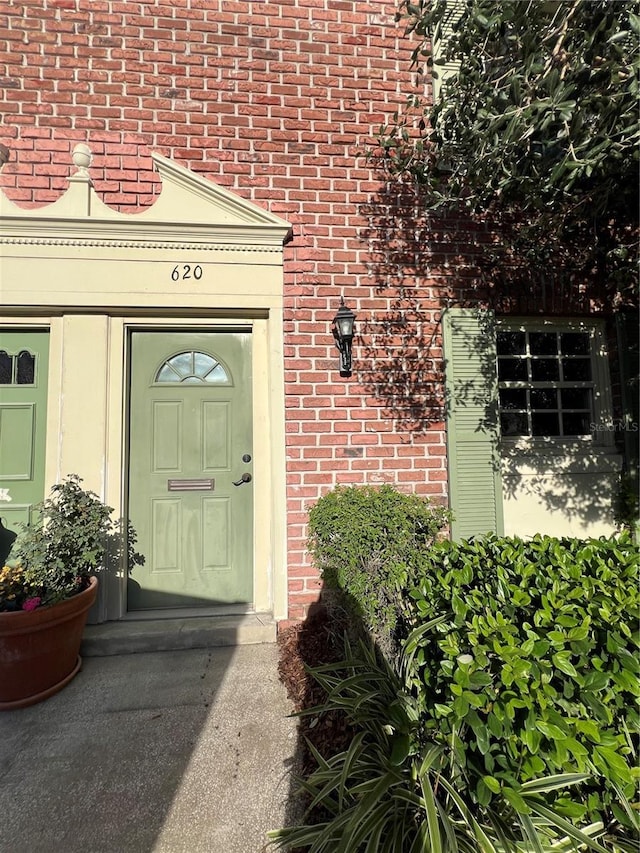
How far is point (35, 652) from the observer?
2.26 metres

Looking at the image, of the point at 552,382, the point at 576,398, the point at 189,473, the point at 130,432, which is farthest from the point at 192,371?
the point at 576,398

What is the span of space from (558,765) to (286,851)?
1.03 metres

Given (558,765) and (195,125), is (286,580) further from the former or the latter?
(195,125)

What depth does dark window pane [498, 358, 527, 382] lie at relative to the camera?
353 centimetres

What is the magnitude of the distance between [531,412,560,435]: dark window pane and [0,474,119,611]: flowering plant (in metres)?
3.47

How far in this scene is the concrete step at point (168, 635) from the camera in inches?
107

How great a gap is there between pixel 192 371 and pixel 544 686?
2921 millimetres

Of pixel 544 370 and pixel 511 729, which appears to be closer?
pixel 511 729

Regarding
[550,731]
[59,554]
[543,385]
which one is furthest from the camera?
[543,385]

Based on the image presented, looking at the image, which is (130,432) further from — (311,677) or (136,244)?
(311,677)

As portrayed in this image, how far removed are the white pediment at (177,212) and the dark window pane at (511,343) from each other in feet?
6.74

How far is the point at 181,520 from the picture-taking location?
312cm

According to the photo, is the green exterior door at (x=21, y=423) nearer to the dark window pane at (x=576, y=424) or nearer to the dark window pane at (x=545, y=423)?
the dark window pane at (x=545, y=423)

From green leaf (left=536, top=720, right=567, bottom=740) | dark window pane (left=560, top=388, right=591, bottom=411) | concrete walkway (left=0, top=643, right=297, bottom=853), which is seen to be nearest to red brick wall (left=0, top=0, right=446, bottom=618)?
concrete walkway (left=0, top=643, right=297, bottom=853)
